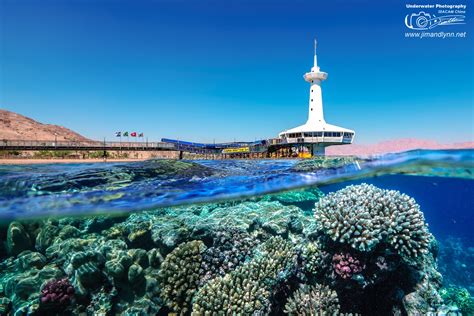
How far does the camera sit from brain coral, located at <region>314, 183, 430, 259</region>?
5.57 metres

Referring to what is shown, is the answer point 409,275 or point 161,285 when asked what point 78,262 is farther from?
point 409,275

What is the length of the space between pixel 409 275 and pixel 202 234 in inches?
220

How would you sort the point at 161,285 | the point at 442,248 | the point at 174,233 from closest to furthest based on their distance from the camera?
1. the point at 161,285
2. the point at 174,233
3. the point at 442,248

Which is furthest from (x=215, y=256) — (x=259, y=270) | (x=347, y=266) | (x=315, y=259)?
(x=347, y=266)

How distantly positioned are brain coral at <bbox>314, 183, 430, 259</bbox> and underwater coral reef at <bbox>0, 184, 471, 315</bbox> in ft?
0.07

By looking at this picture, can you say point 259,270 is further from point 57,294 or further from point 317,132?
point 317,132

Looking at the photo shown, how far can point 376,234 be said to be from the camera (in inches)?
216

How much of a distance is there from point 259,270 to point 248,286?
527 mm

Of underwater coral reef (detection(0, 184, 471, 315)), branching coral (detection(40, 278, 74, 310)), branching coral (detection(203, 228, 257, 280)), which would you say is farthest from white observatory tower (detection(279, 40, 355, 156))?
branching coral (detection(40, 278, 74, 310))

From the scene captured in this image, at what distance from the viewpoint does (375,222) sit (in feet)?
18.7

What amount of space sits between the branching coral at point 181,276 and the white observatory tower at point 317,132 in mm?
44045

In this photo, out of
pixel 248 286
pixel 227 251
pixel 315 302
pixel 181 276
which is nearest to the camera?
pixel 315 302

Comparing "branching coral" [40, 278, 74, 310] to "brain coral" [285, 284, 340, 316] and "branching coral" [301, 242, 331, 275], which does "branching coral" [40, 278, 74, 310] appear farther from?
"branching coral" [301, 242, 331, 275]

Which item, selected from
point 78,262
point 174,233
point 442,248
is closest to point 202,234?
point 174,233
